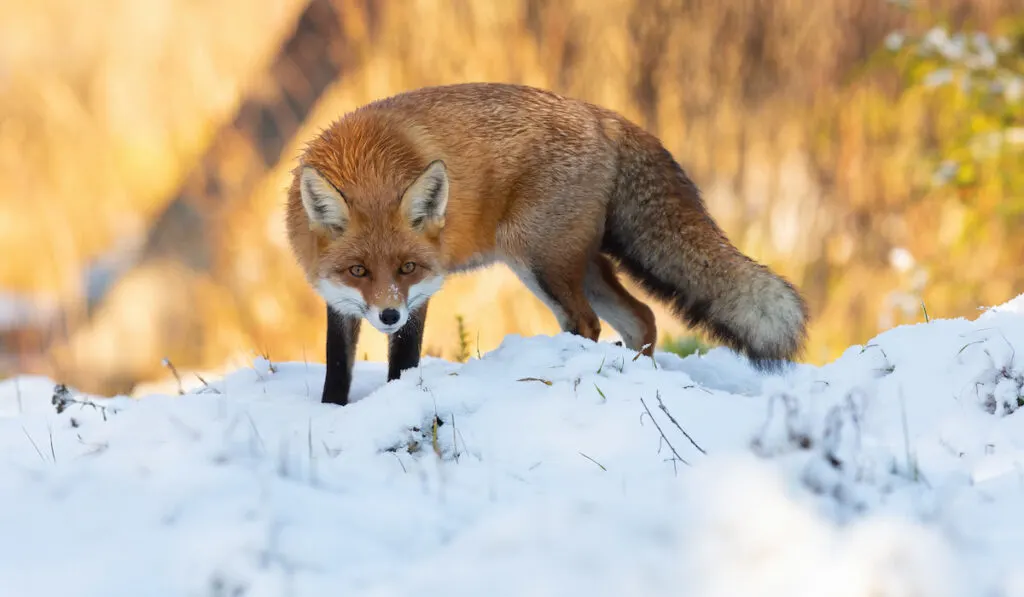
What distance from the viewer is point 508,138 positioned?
3.64 m

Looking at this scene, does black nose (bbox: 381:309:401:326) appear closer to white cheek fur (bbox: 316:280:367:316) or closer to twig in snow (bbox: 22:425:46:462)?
white cheek fur (bbox: 316:280:367:316)

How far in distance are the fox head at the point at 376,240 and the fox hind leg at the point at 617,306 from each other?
898 millimetres

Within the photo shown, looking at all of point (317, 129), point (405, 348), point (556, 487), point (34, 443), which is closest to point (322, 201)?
point (405, 348)

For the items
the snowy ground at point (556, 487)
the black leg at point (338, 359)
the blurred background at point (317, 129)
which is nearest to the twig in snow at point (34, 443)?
the snowy ground at point (556, 487)

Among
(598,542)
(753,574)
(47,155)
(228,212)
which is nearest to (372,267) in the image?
(598,542)

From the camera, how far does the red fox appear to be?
3.15 metres

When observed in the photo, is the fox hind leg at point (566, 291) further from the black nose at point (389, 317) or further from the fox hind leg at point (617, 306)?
the black nose at point (389, 317)

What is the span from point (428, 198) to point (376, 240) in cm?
25

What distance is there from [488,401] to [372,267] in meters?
0.82

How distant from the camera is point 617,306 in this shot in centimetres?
394

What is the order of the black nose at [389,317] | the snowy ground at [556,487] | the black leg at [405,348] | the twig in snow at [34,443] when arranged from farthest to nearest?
the black leg at [405,348]
the black nose at [389,317]
the twig in snow at [34,443]
the snowy ground at [556,487]

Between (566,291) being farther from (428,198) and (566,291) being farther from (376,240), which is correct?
(376,240)

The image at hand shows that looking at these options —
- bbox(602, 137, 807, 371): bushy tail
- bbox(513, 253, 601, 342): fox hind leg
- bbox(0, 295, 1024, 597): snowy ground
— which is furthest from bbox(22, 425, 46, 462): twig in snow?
bbox(602, 137, 807, 371): bushy tail

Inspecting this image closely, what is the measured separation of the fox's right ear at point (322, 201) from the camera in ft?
9.91
